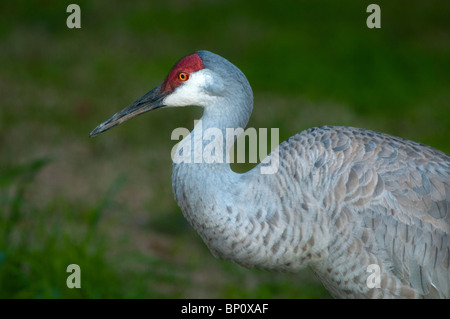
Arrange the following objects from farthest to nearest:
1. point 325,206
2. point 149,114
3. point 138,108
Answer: point 149,114, point 138,108, point 325,206

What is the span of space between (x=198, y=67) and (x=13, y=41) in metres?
5.10

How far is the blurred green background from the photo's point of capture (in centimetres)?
371

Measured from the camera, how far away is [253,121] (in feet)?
19.6

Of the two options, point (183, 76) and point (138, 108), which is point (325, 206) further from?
point (138, 108)

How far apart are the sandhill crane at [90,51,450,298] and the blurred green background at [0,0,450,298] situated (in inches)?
47.3

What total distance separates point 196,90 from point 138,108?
30 cm

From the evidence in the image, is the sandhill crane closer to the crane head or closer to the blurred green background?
the crane head

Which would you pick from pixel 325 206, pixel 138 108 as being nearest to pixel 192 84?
pixel 138 108

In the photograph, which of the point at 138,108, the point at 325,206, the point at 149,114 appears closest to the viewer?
the point at 325,206

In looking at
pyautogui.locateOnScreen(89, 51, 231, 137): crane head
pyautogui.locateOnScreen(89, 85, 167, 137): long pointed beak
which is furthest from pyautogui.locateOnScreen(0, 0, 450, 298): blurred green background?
pyautogui.locateOnScreen(89, 51, 231, 137): crane head

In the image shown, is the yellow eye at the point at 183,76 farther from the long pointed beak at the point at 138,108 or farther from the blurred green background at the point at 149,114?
the blurred green background at the point at 149,114

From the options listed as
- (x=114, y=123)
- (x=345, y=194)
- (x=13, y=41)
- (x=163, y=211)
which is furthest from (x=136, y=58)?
(x=345, y=194)

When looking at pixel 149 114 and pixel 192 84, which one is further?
pixel 149 114

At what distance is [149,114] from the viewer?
609 centimetres
